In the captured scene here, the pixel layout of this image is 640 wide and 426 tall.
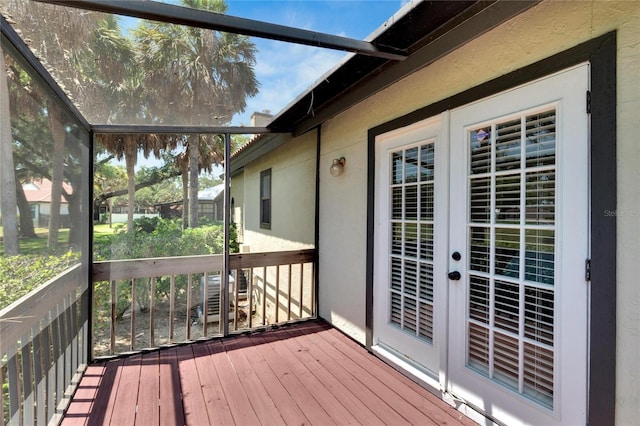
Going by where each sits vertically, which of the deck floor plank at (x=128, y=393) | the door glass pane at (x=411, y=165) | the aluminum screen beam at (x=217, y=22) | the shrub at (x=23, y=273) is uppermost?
the aluminum screen beam at (x=217, y=22)

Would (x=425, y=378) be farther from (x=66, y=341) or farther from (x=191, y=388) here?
(x=66, y=341)

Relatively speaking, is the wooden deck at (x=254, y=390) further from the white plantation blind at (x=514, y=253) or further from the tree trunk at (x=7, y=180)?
the tree trunk at (x=7, y=180)

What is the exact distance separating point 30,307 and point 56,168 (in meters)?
0.95

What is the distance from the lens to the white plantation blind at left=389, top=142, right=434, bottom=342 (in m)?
2.51

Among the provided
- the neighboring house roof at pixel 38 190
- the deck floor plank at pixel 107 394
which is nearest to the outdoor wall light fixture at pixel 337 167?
the neighboring house roof at pixel 38 190

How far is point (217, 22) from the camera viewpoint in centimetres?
159

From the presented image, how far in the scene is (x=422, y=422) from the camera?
203cm

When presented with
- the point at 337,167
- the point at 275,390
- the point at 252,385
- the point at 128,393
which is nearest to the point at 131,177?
the point at 128,393

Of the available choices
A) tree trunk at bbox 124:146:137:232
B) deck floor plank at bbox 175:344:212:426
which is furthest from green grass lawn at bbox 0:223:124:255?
deck floor plank at bbox 175:344:212:426

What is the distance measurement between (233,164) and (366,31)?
5608 mm

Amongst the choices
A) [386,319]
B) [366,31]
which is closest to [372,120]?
[366,31]

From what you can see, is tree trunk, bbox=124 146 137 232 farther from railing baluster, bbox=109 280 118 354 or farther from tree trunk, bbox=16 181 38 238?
tree trunk, bbox=16 181 38 238

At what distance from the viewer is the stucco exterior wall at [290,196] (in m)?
4.45

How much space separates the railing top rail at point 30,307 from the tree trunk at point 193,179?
115cm
